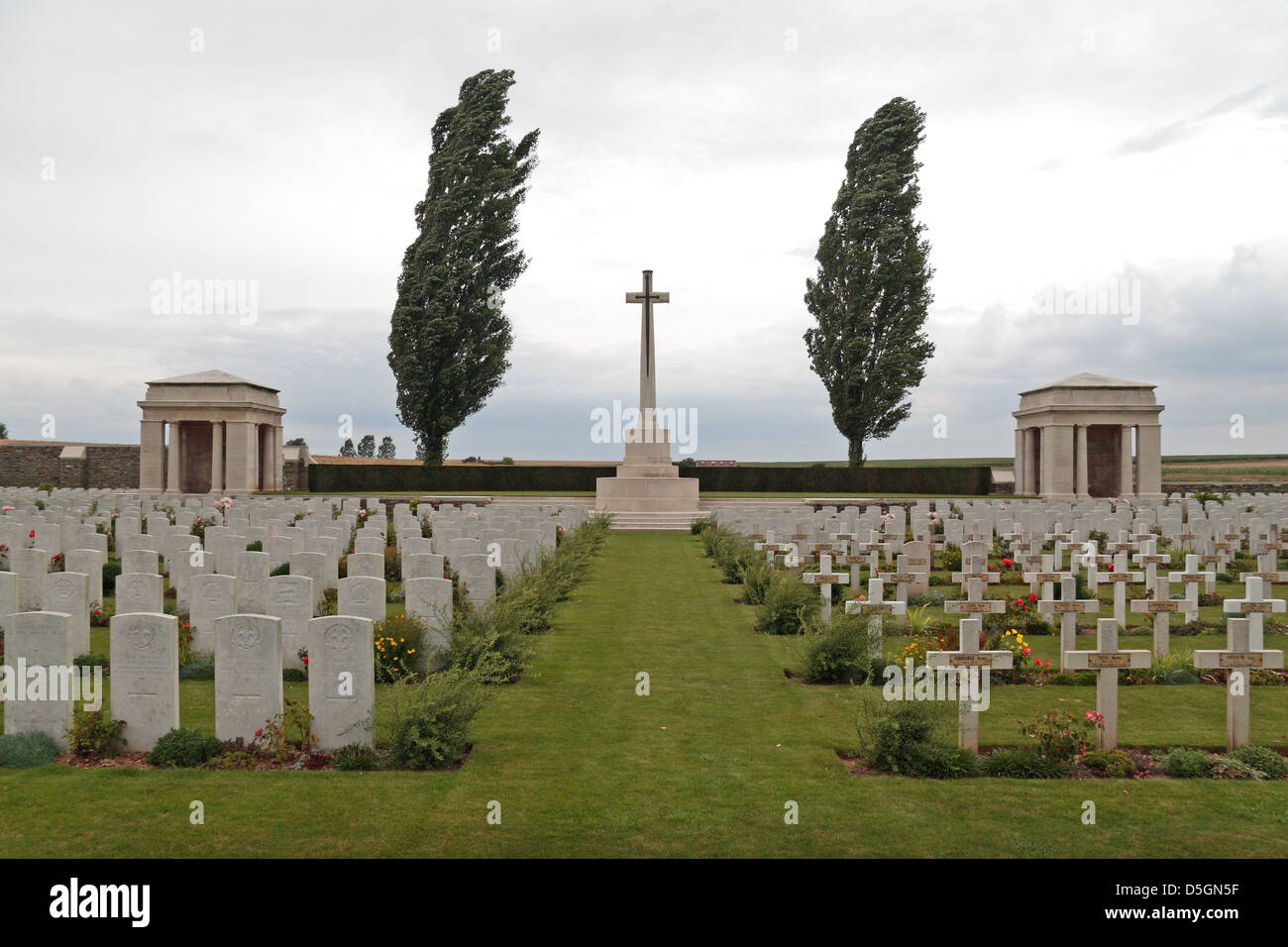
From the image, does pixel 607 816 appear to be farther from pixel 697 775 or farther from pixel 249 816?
pixel 249 816

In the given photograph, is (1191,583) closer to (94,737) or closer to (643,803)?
(643,803)

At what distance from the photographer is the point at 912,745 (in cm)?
554

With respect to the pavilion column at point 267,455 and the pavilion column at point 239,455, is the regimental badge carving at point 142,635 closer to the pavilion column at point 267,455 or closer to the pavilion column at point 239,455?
the pavilion column at point 239,455

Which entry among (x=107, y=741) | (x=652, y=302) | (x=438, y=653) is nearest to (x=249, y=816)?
(x=107, y=741)

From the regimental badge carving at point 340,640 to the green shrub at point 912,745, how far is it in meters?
3.38

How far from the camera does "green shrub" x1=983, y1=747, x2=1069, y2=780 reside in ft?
17.9

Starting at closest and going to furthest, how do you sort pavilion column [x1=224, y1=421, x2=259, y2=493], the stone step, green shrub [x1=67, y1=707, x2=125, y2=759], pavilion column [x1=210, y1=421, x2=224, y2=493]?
green shrub [x1=67, y1=707, x2=125, y2=759] < the stone step < pavilion column [x1=210, y1=421, x2=224, y2=493] < pavilion column [x1=224, y1=421, x2=259, y2=493]

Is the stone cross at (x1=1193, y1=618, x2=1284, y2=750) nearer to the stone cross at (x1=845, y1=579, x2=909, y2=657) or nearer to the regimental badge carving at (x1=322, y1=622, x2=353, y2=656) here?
the stone cross at (x1=845, y1=579, x2=909, y2=657)

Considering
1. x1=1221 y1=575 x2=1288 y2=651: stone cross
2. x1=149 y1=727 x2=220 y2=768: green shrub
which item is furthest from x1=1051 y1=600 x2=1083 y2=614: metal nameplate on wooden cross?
x1=149 y1=727 x2=220 y2=768: green shrub

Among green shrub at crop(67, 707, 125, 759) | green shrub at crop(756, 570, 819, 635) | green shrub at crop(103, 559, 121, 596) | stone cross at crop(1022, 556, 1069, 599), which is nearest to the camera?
green shrub at crop(67, 707, 125, 759)

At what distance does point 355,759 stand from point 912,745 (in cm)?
347

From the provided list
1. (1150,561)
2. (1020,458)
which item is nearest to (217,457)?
(1020,458)

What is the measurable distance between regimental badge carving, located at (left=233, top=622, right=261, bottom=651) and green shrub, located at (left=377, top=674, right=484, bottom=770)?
0.98 metres
